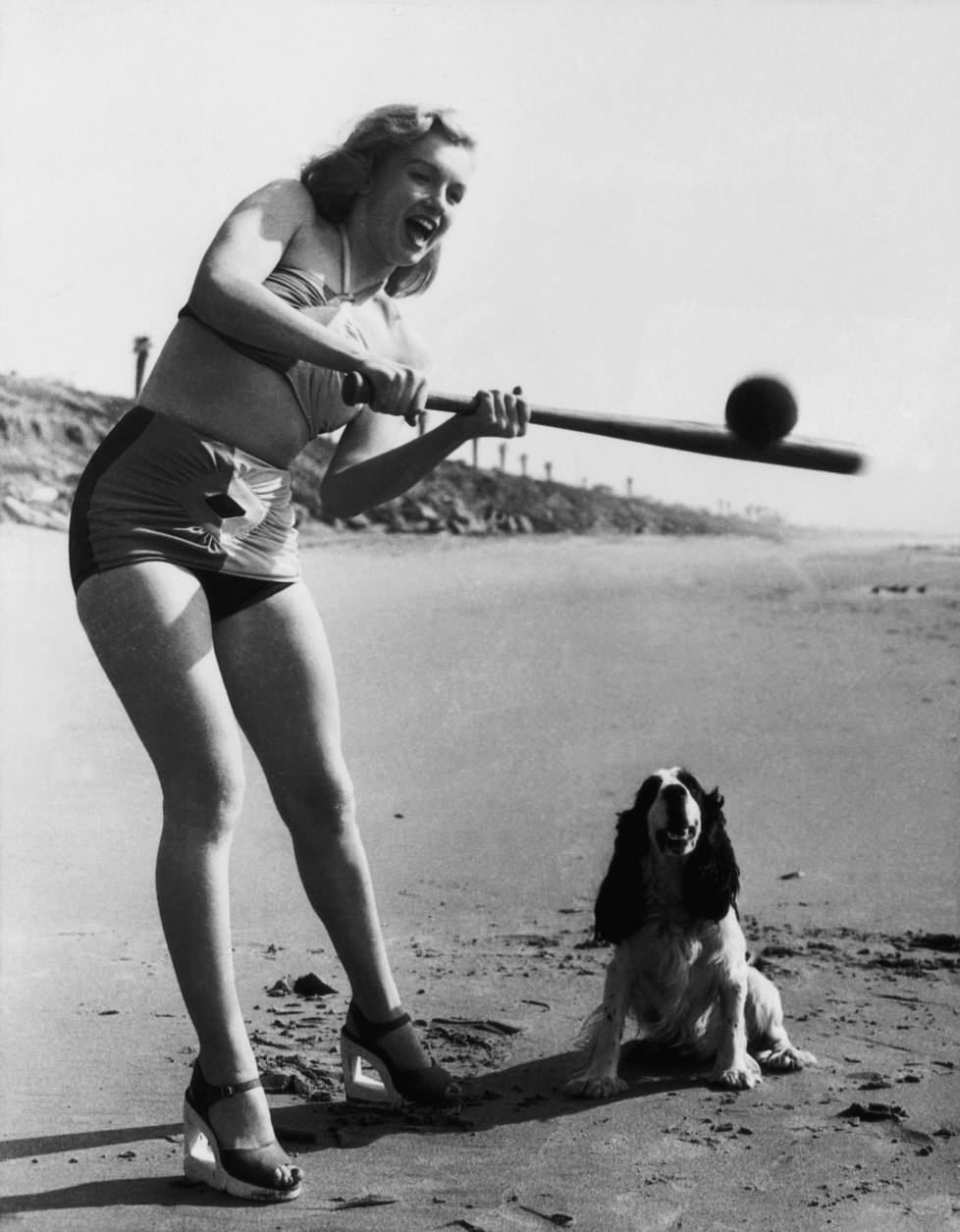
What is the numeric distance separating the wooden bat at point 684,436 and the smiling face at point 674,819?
2.41 ft

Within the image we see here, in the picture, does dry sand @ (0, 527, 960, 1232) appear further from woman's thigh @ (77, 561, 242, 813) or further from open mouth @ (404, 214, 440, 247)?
open mouth @ (404, 214, 440, 247)

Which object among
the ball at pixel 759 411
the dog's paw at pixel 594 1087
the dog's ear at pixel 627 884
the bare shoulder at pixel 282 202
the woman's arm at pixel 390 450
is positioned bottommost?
the dog's paw at pixel 594 1087

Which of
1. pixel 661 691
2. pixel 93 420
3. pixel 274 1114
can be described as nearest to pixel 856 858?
pixel 661 691

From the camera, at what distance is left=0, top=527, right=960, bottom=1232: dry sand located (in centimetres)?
269

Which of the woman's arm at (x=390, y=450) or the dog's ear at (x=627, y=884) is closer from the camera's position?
the woman's arm at (x=390, y=450)

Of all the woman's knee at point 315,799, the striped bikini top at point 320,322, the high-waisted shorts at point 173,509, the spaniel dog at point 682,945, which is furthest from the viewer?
the spaniel dog at point 682,945

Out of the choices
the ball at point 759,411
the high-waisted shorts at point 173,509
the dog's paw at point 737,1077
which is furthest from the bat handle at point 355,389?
the dog's paw at point 737,1077

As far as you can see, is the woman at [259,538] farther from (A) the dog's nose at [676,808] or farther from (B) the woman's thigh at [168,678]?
(A) the dog's nose at [676,808]

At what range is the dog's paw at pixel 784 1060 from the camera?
336 centimetres

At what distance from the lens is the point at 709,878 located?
3.30 meters

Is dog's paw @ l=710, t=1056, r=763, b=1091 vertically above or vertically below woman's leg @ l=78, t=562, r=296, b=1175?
below

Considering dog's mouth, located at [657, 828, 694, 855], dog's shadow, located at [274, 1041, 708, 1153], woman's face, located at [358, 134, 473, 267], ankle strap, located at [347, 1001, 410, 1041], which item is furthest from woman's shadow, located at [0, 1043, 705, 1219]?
woman's face, located at [358, 134, 473, 267]

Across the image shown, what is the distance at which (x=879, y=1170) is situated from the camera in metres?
2.74

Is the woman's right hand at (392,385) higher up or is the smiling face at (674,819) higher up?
the woman's right hand at (392,385)
